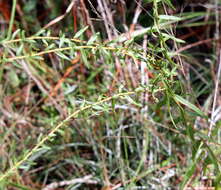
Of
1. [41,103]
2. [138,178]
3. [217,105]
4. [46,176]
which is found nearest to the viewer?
[138,178]

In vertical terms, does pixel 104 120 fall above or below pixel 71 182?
above

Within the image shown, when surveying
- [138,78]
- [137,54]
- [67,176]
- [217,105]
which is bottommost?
[67,176]

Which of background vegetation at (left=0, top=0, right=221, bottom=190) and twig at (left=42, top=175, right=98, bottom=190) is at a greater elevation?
background vegetation at (left=0, top=0, right=221, bottom=190)

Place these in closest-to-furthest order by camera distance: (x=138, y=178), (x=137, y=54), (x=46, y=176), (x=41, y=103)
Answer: (x=137, y=54) < (x=138, y=178) < (x=46, y=176) < (x=41, y=103)

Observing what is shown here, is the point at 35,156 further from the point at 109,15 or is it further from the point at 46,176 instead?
the point at 109,15

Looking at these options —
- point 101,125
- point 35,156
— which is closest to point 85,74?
point 101,125

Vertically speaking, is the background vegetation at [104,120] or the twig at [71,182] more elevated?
the background vegetation at [104,120]

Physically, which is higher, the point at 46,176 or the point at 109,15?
the point at 109,15

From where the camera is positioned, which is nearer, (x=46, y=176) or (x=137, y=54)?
(x=137, y=54)

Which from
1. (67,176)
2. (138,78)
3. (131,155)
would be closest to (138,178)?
(131,155)

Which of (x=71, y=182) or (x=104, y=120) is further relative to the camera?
(x=104, y=120)
